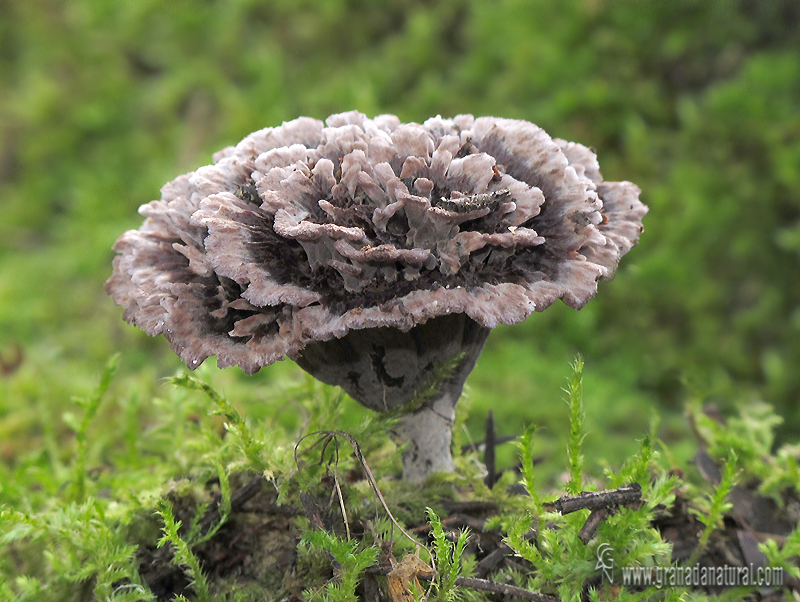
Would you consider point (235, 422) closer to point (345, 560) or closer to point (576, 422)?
point (345, 560)

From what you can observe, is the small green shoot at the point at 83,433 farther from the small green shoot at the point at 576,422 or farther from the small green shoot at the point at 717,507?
the small green shoot at the point at 717,507

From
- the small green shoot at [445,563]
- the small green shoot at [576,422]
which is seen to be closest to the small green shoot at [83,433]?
the small green shoot at [445,563]

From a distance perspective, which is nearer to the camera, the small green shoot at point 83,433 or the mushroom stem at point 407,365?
the mushroom stem at point 407,365

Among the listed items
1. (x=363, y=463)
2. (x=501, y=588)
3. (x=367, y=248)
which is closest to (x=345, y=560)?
(x=363, y=463)

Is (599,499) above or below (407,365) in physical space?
below

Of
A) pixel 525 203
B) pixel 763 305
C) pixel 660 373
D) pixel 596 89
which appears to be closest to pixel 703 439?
pixel 660 373

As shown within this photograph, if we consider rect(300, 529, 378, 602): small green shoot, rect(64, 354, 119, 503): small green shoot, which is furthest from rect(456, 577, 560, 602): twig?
rect(64, 354, 119, 503): small green shoot

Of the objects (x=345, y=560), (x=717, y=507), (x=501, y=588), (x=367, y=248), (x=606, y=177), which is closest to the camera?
(x=367, y=248)

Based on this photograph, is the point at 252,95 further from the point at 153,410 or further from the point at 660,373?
the point at 660,373

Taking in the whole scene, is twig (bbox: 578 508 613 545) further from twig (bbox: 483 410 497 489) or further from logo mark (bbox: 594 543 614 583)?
twig (bbox: 483 410 497 489)
